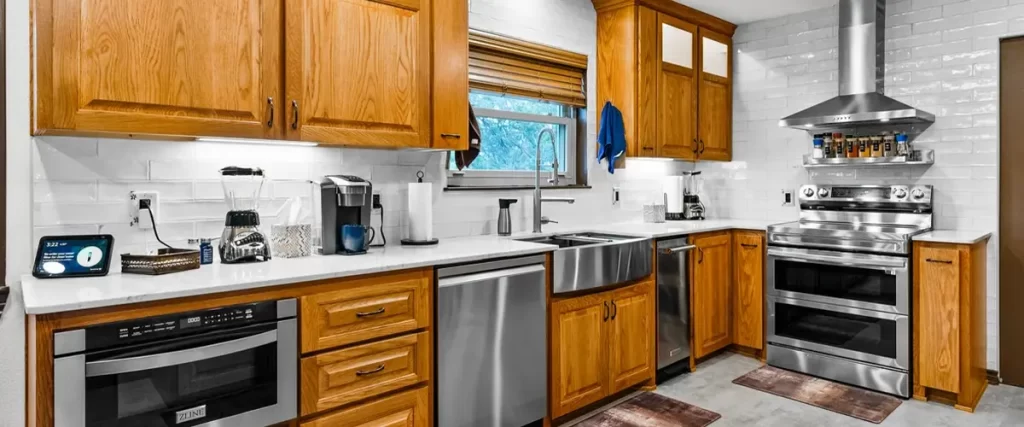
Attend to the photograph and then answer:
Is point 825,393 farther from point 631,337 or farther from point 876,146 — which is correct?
point 876,146

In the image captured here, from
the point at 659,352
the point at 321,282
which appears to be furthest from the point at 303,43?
the point at 659,352

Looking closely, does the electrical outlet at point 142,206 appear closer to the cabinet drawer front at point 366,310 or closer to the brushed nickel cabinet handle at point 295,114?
the brushed nickel cabinet handle at point 295,114

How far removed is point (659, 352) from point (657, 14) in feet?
7.18

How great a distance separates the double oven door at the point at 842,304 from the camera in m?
3.33

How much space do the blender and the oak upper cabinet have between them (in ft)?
7.91

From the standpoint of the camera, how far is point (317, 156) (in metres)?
2.68

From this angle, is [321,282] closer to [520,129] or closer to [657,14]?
[520,129]

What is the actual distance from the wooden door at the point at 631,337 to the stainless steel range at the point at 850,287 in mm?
994

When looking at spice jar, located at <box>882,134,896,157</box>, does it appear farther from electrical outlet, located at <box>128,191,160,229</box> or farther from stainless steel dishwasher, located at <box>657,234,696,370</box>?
electrical outlet, located at <box>128,191,160,229</box>

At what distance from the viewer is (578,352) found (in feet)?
9.66

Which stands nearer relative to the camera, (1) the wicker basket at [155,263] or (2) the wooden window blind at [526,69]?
(1) the wicker basket at [155,263]

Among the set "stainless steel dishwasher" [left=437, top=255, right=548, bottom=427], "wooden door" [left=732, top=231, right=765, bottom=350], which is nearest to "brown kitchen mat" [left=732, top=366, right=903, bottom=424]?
"wooden door" [left=732, top=231, right=765, bottom=350]

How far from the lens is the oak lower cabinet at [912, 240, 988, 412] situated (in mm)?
3145

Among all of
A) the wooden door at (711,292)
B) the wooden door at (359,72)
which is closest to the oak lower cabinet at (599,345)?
the wooden door at (711,292)
